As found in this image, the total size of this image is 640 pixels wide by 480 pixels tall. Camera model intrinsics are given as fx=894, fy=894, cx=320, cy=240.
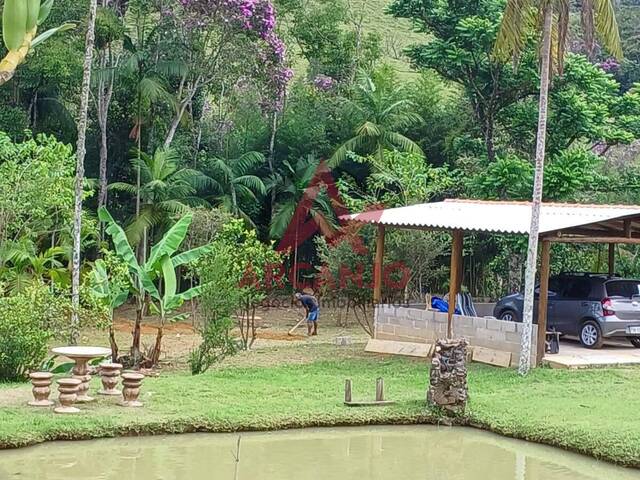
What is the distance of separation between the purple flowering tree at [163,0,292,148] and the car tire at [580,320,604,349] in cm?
1287

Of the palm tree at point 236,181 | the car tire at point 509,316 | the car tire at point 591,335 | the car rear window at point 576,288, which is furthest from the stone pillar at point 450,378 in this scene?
the palm tree at point 236,181

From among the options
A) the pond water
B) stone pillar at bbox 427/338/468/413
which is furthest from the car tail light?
the pond water

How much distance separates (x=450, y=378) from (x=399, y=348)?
15.9ft

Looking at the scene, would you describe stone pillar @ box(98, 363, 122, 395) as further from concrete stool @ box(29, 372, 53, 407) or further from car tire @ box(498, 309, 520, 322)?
car tire @ box(498, 309, 520, 322)

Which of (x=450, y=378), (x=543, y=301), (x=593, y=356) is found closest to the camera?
(x=450, y=378)

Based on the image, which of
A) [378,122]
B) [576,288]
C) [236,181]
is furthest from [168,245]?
[378,122]

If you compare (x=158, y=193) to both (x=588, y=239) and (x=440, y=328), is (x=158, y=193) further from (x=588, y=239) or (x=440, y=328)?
(x=588, y=239)

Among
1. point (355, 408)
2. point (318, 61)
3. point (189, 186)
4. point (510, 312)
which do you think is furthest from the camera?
point (318, 61)

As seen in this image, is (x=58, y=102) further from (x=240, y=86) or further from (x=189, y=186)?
(x=240, y=86)

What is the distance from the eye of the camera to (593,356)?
47.9 feet

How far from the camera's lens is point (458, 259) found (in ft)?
50.1

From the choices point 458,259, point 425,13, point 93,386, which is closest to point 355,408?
point 93,386

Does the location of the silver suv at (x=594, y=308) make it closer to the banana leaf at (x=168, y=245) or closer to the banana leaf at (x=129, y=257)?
the banana leaf at (x=168, y=245)

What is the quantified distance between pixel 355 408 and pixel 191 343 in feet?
27.1
